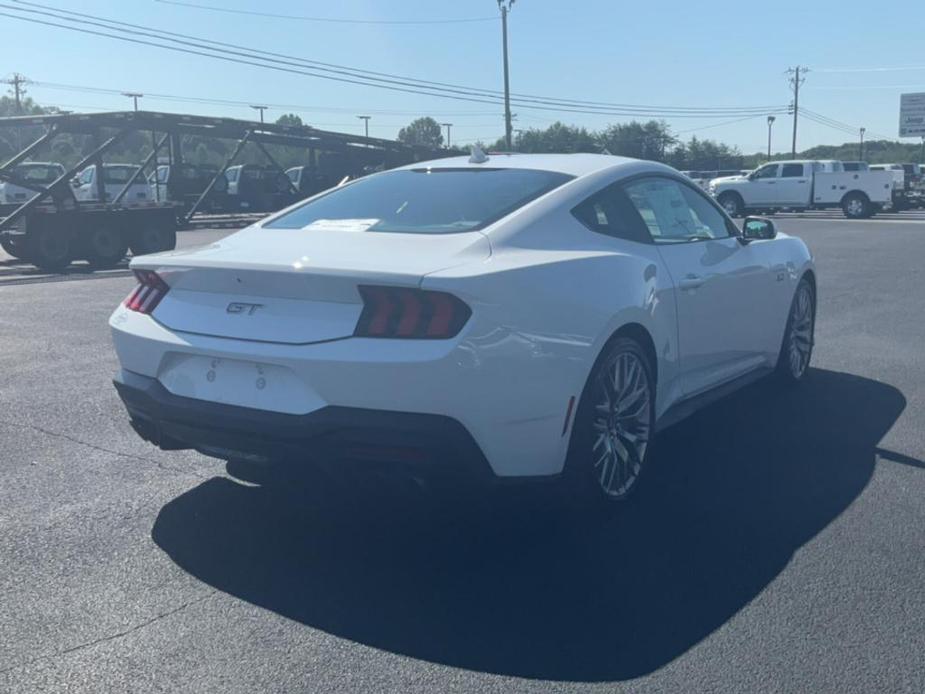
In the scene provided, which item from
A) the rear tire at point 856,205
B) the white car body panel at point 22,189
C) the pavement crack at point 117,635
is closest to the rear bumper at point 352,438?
the pavement crack at point 117,635

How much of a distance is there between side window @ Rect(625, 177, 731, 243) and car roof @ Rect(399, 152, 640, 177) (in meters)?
0.17

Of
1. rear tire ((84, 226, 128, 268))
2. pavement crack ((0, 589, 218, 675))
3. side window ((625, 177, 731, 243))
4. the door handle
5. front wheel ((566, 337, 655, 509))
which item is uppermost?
side window ((625, 177, 731, 243))

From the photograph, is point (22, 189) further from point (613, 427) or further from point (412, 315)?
point (412, 315)

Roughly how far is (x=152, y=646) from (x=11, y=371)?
5.15m

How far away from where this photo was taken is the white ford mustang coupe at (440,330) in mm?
3963

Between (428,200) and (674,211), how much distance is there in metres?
1.46

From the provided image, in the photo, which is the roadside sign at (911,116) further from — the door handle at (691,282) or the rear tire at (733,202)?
the door handle at (691,282)

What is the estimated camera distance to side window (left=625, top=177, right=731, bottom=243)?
216 inches

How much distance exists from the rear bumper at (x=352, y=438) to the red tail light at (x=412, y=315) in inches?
11.4

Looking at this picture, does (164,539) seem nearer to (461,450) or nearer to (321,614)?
(321,614)

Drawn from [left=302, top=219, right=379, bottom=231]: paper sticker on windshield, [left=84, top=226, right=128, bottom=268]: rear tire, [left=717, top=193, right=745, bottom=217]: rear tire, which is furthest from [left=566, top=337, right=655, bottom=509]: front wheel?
[left=717, top=193, right=745, bottom=217]: rear tire

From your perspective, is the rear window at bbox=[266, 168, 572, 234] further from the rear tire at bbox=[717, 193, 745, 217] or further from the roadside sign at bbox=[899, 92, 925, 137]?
the roadside sign at bbox=[899, 92, 925, 137]

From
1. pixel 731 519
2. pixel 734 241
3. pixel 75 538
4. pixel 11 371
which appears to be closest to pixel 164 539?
pixel 75 538

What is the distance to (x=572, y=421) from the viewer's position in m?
4.38
